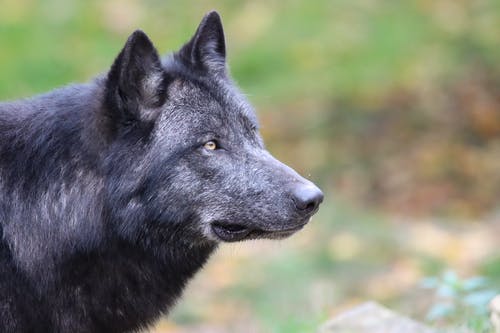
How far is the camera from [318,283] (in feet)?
38.0

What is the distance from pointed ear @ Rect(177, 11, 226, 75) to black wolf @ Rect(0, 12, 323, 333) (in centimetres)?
28

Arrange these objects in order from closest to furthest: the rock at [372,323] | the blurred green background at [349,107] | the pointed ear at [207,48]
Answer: the pointed ear at [207,48] → the rock at [372,323] → the blurred green background at [349,107]

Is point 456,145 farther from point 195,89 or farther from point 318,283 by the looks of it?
point 195,89

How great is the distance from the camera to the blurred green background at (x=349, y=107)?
1216 centimetres

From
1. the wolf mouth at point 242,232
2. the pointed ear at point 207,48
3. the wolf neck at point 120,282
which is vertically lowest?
the wolf neck at point 120,282

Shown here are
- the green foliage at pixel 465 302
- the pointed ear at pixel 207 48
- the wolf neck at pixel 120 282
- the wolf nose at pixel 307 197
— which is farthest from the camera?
the green foliage at pixel 465 302

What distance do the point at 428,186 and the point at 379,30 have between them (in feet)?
11.5

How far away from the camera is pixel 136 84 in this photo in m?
5.64

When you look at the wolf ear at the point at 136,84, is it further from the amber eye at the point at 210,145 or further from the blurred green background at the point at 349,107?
the blurred green background at the point at 349,107

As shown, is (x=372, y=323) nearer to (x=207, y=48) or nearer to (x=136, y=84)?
(x=207, y=48)

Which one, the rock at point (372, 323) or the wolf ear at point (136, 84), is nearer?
the wolf ear at point (136, 84)

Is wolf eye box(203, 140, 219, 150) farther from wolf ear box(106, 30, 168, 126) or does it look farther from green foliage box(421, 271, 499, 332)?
green foliage box(421, 271, 499, 332)

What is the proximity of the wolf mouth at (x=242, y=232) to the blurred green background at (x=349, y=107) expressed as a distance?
5.79 meters

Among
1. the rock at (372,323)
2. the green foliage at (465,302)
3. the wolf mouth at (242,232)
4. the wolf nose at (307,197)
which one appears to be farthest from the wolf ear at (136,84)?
the green foliage at (465,302)
